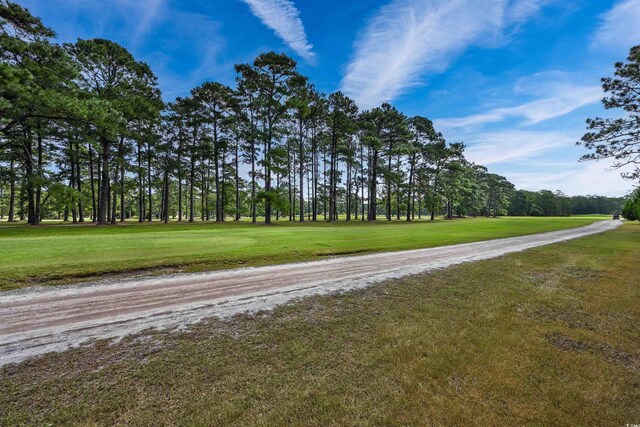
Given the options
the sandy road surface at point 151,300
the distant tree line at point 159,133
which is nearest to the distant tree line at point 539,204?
the distant tree line at point 159,133

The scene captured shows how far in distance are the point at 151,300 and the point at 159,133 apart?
36805 mm

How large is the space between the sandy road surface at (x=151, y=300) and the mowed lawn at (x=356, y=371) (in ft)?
2.05

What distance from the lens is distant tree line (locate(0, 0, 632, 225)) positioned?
A: 16.2 m

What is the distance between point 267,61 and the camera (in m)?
29.3

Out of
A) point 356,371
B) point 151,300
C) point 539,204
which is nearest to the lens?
point 356,371

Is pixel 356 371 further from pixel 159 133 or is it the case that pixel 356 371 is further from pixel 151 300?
pixel 159 133

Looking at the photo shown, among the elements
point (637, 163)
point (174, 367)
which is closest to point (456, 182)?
point (637, 163)

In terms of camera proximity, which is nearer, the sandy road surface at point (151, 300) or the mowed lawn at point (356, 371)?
the mowed lawn at point (356, 371)

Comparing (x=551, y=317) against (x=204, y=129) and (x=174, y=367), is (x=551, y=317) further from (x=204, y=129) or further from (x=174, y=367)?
(x=204, y=129)

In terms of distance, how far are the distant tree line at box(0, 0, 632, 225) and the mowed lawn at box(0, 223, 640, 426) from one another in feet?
58.2

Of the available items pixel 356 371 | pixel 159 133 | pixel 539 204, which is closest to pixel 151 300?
pixel 356 371

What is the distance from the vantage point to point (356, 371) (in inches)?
145

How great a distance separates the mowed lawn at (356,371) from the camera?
2889 mm

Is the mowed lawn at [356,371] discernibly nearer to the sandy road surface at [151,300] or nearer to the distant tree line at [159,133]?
the sandy road surface at [151,300]
